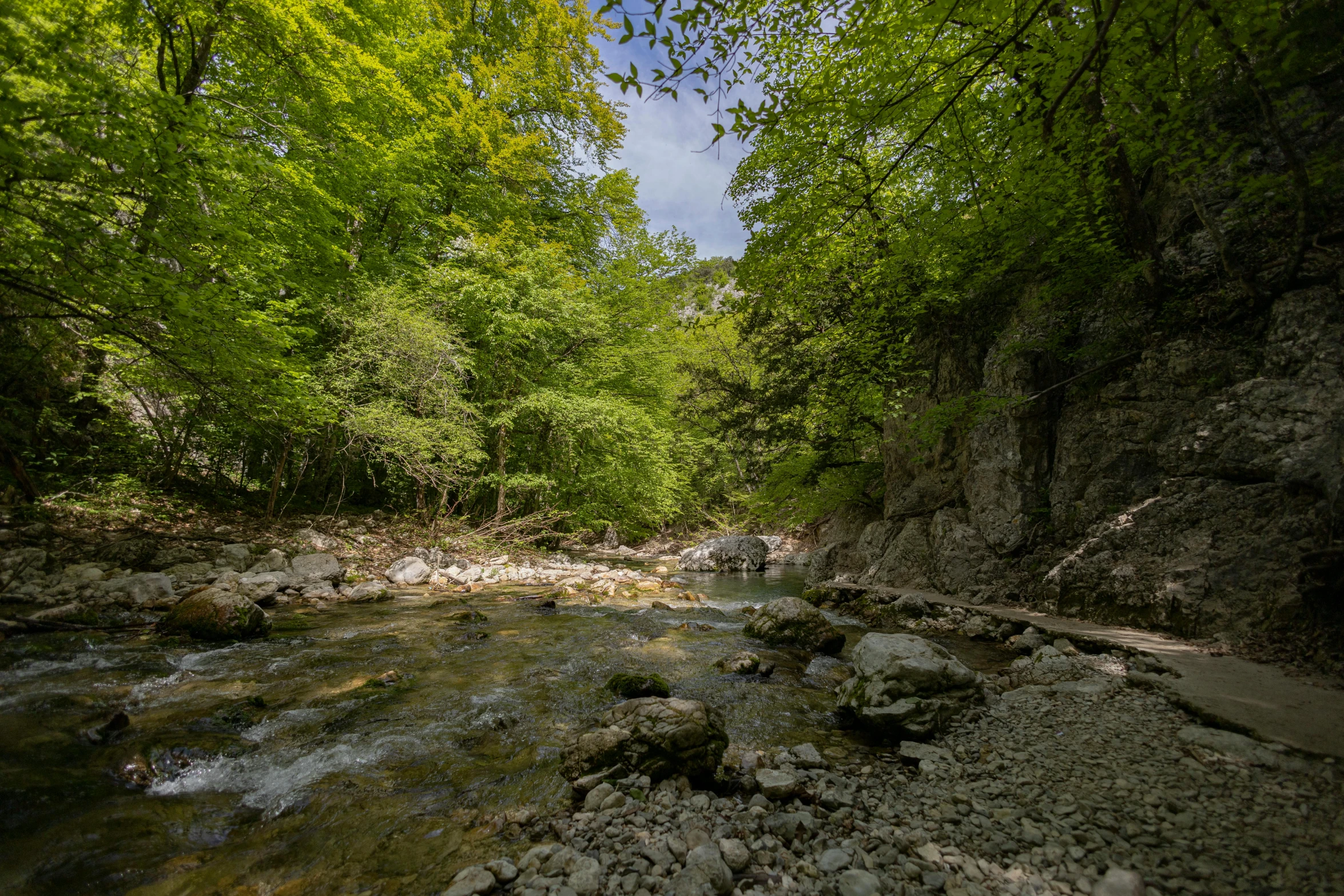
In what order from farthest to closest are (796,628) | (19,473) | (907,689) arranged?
(19,473)
(796,628)
(907,689)

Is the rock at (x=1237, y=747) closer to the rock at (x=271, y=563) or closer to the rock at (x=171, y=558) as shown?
the rock at (x=271, y=563)

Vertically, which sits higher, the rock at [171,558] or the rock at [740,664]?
the rock at [740,664]

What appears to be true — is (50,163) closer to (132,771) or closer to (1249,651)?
(132,771)

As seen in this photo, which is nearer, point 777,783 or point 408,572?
point 777,783

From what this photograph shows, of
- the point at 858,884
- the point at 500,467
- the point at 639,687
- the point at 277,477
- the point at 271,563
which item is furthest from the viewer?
the point at 500,467

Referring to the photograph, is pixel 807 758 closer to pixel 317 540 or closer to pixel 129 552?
pixel 129 552

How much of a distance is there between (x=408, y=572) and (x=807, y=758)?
8766 millimetres

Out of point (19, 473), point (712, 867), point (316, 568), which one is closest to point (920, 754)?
point (712, 867)

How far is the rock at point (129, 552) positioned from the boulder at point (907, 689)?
9561mm

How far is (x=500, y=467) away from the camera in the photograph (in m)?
13.4

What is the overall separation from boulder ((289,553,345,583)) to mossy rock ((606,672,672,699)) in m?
6.38

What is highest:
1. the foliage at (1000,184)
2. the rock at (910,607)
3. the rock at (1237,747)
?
the foliage at (1000,184)

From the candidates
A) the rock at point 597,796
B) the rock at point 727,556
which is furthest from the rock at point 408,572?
the rock at point 597,796

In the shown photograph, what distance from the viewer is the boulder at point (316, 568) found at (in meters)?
8.06
